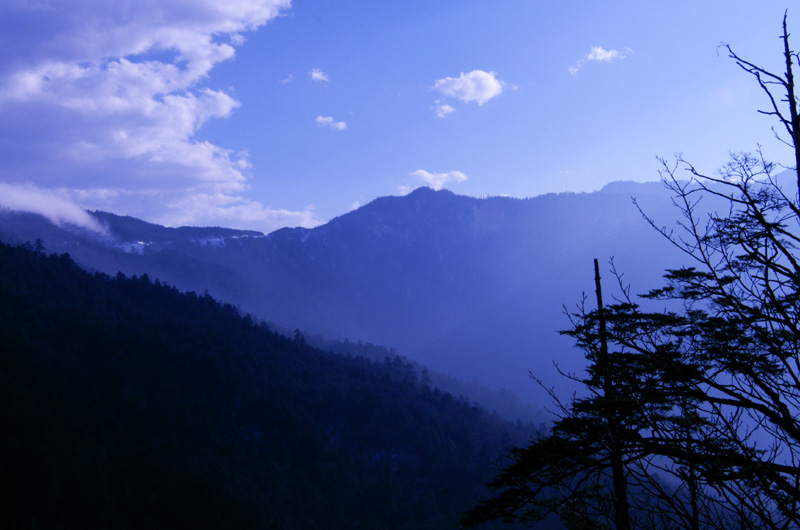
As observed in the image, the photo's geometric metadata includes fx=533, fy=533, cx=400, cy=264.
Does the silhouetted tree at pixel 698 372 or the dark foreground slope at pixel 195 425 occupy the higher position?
the silhouetted tree at pixel 698 372

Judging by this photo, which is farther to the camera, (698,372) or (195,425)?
(195,425)

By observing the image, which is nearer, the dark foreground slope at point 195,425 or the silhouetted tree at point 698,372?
the silhouetted tree at point 698,372

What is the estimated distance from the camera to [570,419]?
6.73 m

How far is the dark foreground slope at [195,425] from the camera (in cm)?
6744

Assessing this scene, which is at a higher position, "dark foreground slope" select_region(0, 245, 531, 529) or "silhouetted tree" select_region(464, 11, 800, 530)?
"silhouetted tree" select_region(464, 11, 800, 530)

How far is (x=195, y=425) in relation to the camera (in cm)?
8606

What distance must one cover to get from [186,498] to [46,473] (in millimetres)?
17214

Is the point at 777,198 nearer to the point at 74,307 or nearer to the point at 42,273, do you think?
the point at 74,307

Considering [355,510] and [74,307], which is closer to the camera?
[355,510]

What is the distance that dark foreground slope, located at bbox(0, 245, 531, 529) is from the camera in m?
67.4

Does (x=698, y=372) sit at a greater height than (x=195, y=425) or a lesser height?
greater

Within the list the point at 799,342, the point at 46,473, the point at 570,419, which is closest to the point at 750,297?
the point at 799,342

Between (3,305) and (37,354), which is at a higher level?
(3,305)

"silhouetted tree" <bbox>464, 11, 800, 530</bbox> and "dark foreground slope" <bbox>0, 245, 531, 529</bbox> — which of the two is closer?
"silhouetted tree" <bbox>464, 11, 800, 530</bbox>
